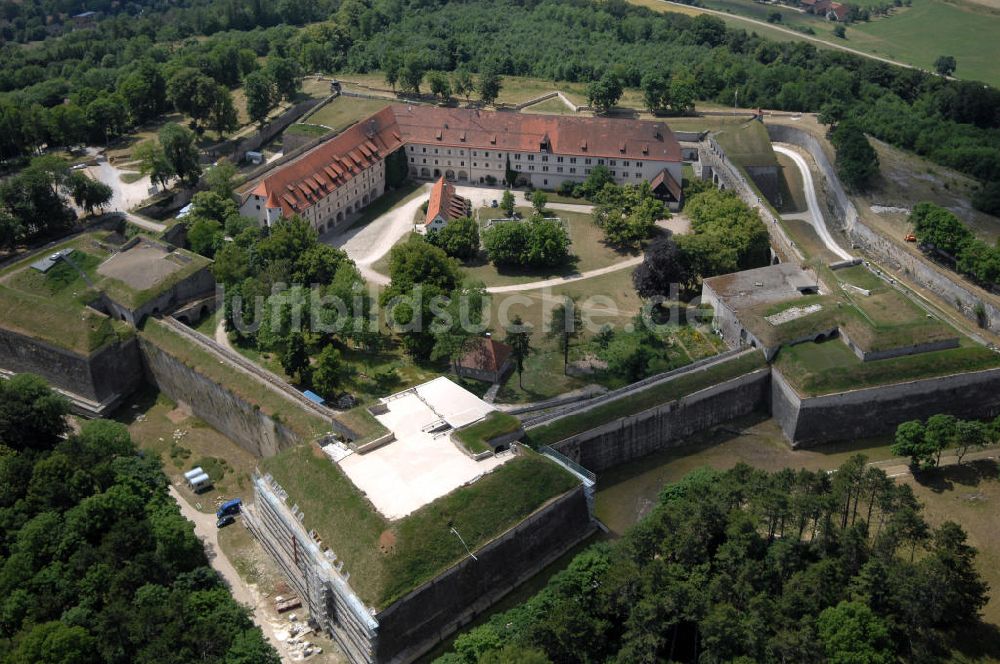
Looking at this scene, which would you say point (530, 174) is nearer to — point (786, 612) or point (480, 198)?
point (480, 198)

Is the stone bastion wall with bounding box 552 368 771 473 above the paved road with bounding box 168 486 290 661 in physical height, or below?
above

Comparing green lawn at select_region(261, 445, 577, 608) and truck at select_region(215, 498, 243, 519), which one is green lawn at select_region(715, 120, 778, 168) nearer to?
green lawn at select_region(261, 445, 577, 608)

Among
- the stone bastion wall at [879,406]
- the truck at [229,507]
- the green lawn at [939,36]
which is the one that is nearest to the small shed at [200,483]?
the truck at [229,507]

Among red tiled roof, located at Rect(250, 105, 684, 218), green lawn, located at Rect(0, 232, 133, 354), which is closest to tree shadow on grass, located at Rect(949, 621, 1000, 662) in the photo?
red tiled roof, located at Rect(250, 105, 684, 218)

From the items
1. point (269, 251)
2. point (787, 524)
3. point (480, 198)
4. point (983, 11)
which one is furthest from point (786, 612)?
point (983, 11)

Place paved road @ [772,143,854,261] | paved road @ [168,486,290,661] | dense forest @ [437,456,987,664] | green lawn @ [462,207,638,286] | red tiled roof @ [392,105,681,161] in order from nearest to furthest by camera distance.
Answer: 1. dense forest @ [437,456,987,664]
2. paved road @ [168,486,290,661]
3. green lawn @ [462,207,638,286]
4. paved road @ [772,143,854,261]
5. red tiled roof @ [392,105,681,161]

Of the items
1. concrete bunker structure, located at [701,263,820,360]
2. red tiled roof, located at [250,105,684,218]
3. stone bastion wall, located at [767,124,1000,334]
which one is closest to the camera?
concrete bunker structure, located at [701,263,820,360]
